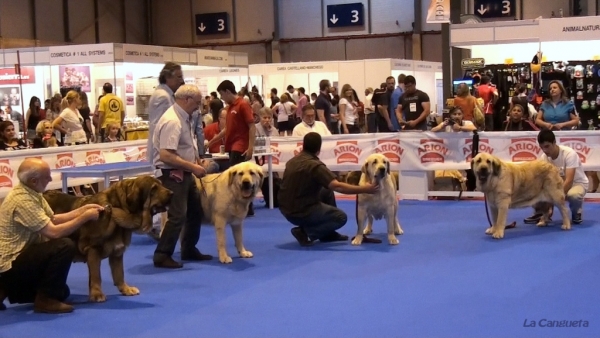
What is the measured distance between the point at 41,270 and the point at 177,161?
151cm

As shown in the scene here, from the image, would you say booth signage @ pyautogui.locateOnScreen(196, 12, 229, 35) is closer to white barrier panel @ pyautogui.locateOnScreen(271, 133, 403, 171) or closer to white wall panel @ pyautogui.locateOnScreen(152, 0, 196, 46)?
white wall panel @ pyautogui.locateOnScreen(152, 0, 196, 46)

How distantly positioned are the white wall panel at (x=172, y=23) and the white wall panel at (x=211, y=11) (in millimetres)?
94

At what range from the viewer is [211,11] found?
28500mm

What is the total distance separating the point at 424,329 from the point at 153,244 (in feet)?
13.1

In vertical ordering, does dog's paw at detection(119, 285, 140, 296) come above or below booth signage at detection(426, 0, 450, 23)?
below

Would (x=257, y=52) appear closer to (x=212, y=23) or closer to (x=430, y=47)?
(x=212, y=23)

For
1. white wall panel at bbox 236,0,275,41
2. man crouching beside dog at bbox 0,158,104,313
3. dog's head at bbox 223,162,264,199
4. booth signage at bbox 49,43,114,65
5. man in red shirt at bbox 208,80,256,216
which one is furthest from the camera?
white wall panel at bbox 236,0,275,41

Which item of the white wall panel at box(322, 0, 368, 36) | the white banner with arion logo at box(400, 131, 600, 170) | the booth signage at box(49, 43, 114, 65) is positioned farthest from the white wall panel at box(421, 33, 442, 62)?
the white banner with arion logo at box(400, 131, 600, 170)

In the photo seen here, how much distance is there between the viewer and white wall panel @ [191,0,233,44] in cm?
2827

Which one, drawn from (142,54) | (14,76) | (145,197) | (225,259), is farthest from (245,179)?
(14,76)

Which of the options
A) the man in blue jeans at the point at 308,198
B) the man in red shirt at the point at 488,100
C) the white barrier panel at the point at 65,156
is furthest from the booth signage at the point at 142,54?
the man in blue jeans at the point at 308,198

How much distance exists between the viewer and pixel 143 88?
16.2 metres

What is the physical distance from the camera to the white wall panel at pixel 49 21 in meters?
25.2

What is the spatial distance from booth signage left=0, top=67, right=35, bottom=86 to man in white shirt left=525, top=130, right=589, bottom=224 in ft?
40.6
